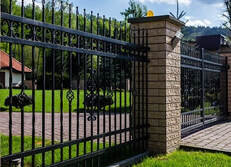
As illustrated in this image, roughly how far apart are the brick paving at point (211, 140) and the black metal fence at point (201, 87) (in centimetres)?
30

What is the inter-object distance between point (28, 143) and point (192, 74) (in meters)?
4.06

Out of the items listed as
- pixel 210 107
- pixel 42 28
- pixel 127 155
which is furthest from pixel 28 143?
pixel 210 107

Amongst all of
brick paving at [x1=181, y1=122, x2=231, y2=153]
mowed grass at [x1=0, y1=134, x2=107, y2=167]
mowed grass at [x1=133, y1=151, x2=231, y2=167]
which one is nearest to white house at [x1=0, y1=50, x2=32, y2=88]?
mowed grass at [x1=0, y1=134, x2=107, y2=167]

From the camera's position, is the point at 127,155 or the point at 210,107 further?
Answer: the point at 210,107

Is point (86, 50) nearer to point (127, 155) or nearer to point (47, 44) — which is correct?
point (47, 44)

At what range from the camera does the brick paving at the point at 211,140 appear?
5102 millimetres

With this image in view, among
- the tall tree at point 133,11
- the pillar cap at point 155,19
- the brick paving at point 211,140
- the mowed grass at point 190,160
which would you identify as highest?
the tall tree at point 133,11

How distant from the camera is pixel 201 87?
24.8ft

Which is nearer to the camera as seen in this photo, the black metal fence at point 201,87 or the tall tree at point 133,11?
the black metal fence at point 201,87

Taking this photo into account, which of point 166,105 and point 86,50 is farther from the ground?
point 86,50

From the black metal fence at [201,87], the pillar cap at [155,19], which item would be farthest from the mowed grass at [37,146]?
the black metal fence at [201,87]

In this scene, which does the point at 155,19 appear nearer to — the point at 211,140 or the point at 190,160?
the point at 190,160

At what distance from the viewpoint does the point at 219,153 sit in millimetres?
4734

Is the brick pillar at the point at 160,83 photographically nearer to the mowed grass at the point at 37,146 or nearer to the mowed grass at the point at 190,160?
the mowed grass at the point at 190,160
